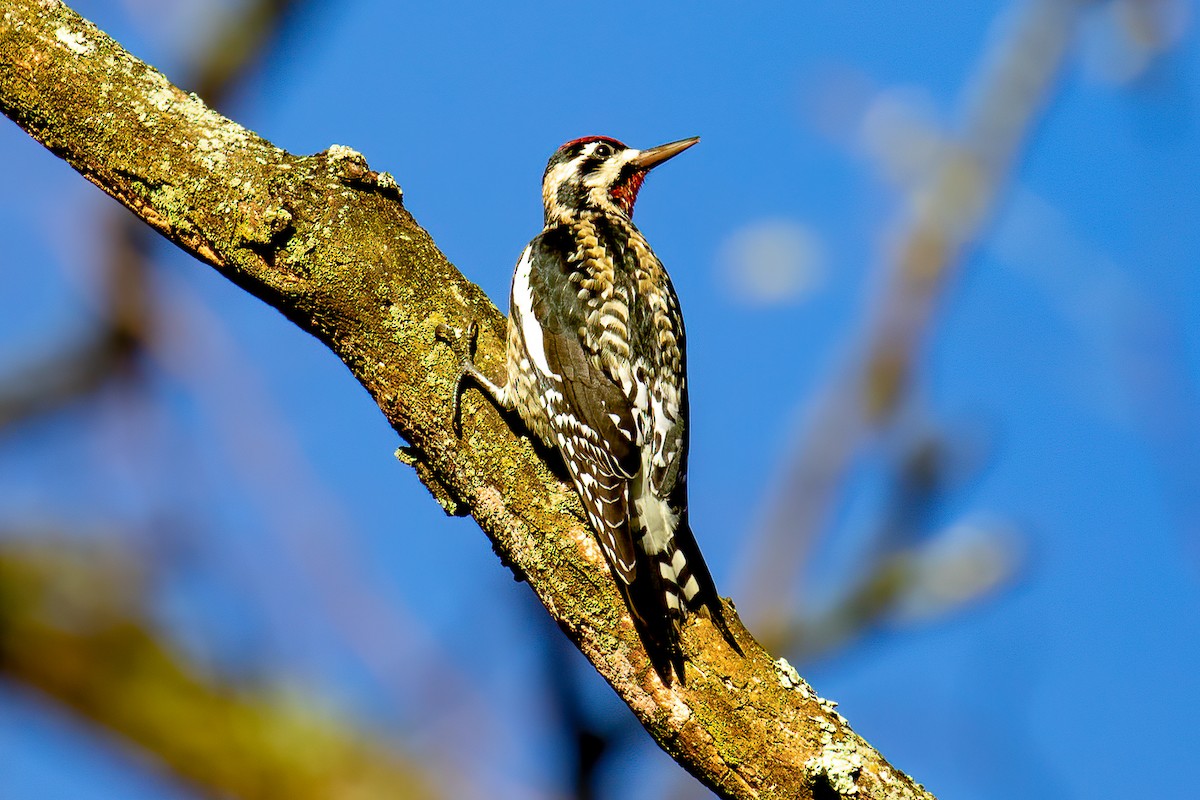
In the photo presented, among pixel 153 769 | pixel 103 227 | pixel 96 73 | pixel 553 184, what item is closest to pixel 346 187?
pixel 96 73

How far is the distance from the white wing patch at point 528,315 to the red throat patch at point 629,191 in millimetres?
1018

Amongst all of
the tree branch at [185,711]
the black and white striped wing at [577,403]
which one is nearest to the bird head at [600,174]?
the black and white striped wing at [577,403]

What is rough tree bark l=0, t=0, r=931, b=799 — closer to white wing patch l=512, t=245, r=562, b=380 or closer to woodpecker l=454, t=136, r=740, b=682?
woodpecker l=454, t=136, r=740, b=682

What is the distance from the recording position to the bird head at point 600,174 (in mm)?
5324

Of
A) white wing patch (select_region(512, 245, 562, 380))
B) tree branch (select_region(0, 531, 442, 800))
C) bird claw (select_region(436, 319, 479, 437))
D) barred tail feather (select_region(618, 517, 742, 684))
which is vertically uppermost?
white wing patch (select_region(512, 245, 562, 380))

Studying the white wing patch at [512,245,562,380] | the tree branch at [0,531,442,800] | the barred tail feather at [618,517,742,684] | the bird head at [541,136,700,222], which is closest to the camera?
the tree branch at [0,531,442,800]

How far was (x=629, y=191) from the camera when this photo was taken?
18.0ft

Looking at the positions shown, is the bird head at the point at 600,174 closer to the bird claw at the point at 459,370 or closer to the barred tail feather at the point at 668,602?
the bird claw at the point at 459,370

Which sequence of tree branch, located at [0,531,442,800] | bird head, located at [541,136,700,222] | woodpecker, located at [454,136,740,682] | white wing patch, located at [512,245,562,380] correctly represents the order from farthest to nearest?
bird head, located at [541,136,700,222] < white wing patch, located at [512,245,562,380] < woodpecker, located at [454,136,740,682] < tree branch, located at [0,531,442,800]

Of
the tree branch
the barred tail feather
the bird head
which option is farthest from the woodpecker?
the tree branch

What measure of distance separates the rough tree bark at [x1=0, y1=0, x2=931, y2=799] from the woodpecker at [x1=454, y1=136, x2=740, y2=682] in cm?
8

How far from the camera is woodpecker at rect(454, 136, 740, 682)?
312 centimetres

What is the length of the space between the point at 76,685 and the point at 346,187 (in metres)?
1.58

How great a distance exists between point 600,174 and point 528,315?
1.51m
